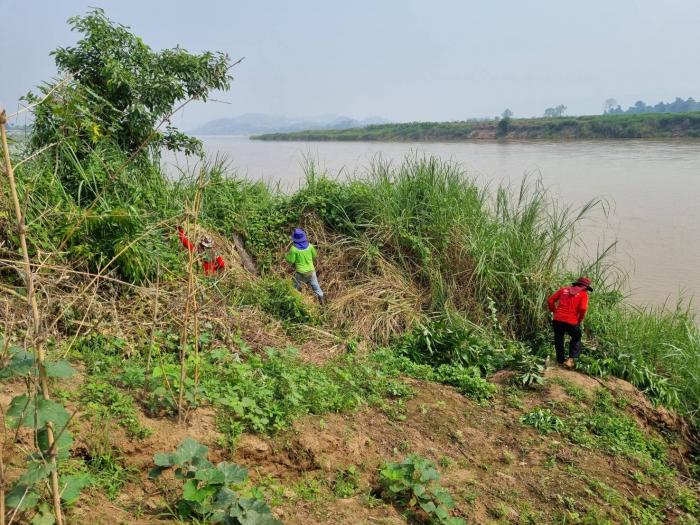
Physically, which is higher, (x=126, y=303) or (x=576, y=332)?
(x=126, y=303)

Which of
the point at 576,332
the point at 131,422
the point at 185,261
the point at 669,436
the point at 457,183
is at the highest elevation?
the point at 457,183

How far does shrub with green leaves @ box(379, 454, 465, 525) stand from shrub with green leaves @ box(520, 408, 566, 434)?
138 cm

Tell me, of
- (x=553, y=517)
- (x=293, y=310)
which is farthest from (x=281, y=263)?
(x=553, y=517)

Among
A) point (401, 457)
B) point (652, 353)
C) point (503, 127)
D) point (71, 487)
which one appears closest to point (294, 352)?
point (401, 457)

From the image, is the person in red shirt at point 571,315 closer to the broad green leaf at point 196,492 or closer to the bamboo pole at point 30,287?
the broad green leaf at point 196,492

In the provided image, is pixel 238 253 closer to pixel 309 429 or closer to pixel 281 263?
pixel 281 263

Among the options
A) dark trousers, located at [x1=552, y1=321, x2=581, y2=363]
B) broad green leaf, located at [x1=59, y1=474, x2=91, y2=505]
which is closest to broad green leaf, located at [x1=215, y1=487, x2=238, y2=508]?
broad green leaf, located at [x1=59, y1=474, x2=91, y2=505]

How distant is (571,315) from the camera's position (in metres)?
5.09

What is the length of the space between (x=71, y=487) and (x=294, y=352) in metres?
2.30

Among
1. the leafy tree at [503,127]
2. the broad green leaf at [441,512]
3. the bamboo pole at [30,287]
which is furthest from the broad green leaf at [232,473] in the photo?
the leafy tree at [503,127]

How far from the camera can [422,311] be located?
5.98 metres

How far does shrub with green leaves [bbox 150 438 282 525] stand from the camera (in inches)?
88.0

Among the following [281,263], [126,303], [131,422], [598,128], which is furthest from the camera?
[598,128]

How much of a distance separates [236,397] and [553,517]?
2.01 meters
